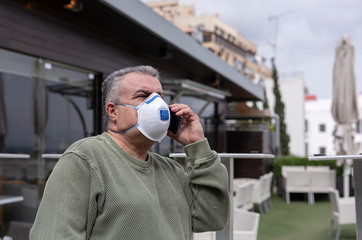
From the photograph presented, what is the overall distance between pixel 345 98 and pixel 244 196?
12.9 ft

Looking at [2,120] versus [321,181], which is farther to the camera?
[321,181]

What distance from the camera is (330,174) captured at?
9.22 m

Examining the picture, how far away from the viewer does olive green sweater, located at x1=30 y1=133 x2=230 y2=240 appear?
1120mm

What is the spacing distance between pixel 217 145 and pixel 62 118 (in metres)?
6.90

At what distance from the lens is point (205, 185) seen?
1514mm

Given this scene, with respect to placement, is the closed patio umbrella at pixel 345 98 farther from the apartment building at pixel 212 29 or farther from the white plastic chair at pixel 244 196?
the apartment building at pixel 212 29

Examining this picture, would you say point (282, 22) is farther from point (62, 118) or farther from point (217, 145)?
point (62, 118)

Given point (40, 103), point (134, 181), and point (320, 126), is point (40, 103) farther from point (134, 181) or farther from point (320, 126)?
point (320, 126)

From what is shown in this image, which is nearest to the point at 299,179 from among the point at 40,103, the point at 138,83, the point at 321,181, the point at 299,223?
the point at 321,181

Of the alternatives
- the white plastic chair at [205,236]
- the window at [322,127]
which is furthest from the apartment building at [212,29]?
the white plastic chair at [205,236]

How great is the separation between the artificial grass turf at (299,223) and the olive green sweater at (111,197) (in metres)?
4.68

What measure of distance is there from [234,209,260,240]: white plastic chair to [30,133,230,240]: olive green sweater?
65.2 inches

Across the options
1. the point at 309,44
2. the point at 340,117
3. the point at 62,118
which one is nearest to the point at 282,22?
the point at 309,44

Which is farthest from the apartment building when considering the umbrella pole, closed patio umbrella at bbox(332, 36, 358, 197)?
the umbrella pole
